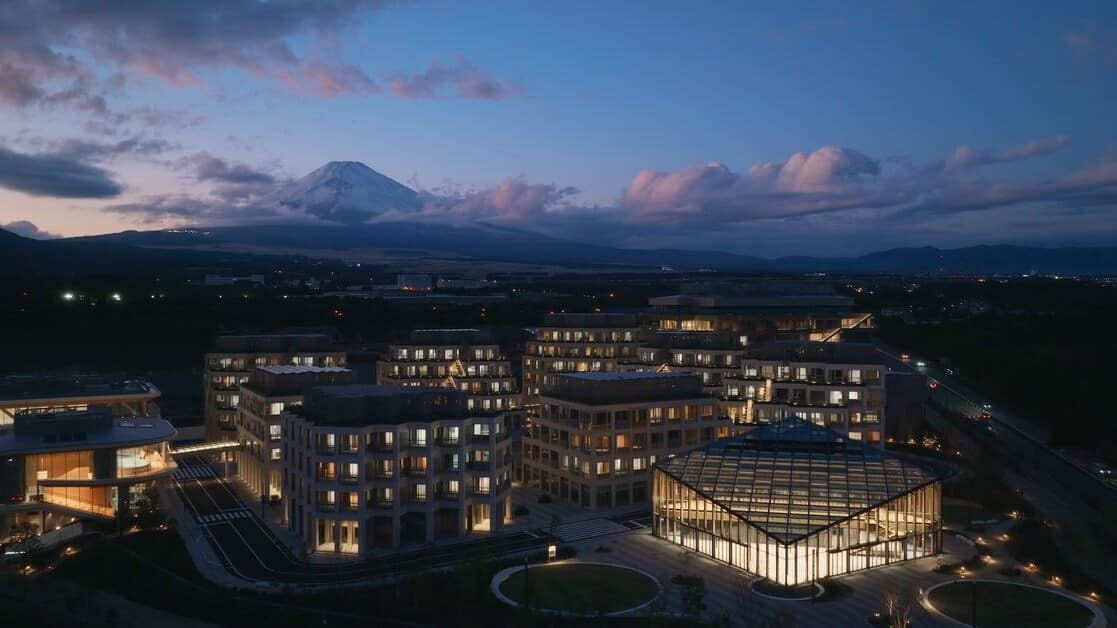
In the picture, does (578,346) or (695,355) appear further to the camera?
(578,346)

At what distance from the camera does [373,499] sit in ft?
156

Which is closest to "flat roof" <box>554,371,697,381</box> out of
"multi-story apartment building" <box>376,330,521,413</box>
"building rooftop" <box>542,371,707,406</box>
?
"building rooftop" <box>542,371,707,406</box>

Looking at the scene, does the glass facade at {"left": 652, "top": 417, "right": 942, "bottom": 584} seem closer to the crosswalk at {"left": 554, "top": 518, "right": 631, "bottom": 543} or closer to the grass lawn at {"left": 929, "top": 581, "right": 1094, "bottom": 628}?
the crosswalk at {"left": 554, "top": 518, "right": 631, "bottom": 543}

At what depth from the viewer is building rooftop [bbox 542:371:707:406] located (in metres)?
59.4

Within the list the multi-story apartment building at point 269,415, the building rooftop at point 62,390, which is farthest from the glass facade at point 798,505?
the building rooftop at point 62,390

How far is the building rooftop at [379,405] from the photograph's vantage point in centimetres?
4803

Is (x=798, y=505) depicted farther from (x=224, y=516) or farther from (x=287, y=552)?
(x=224, y=516)

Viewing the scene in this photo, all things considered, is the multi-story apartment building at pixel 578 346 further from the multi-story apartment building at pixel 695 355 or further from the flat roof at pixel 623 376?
the flat roof at pixel 623 376

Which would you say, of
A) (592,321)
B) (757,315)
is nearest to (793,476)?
(592,321)

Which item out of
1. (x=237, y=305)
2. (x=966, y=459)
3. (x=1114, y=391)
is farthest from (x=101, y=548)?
(x=237, y=305)

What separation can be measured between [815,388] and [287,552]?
39.9 meters

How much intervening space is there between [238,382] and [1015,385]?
76.2m

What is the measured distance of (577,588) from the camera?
4053 centimetres

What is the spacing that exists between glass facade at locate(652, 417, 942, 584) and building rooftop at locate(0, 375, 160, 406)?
4243 centimetres
